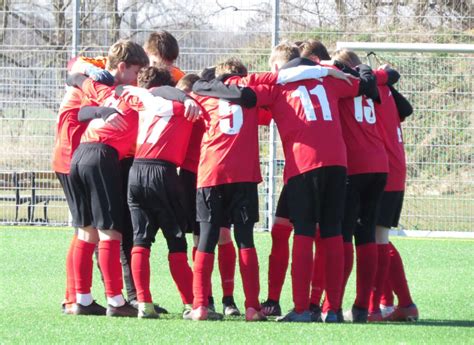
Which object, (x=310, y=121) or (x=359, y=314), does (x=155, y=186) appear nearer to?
(x=310, y=121)

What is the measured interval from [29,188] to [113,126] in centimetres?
701

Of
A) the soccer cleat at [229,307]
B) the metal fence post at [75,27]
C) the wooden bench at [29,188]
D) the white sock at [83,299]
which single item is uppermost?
the metal fence post at [75,27]

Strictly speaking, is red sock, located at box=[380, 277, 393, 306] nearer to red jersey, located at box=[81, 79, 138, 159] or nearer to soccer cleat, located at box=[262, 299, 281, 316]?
soccer cleat, located at box=[262, 299, 281, 316]

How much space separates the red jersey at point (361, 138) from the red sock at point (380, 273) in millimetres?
558

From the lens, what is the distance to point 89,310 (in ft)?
23.0

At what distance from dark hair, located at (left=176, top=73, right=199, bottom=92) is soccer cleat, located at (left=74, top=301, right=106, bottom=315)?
4.96 ft

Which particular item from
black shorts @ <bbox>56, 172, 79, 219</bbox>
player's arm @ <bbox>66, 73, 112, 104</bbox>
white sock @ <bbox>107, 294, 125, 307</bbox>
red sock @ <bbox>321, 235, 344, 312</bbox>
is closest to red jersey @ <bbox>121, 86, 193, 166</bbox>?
player's arm @ <bbox>66, 73, 112, 104</bbox>

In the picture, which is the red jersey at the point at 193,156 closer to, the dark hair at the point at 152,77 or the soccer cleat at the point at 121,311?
the dark hair at the point at 152,77

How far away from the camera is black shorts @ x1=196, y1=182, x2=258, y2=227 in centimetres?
680

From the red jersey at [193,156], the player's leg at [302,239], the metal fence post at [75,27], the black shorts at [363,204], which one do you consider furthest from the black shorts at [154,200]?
the metal fence post at [75,27]

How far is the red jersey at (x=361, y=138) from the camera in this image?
695 cm

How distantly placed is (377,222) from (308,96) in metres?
1.03

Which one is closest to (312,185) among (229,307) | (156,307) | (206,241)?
(206,241)

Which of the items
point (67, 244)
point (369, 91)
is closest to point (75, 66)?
point (369, 91)
